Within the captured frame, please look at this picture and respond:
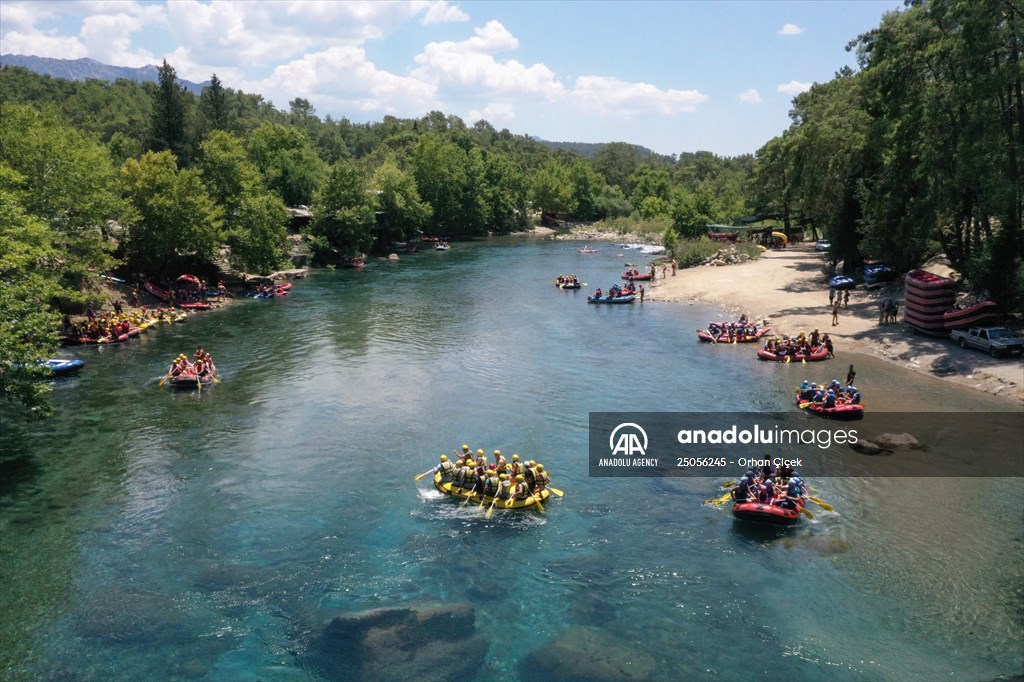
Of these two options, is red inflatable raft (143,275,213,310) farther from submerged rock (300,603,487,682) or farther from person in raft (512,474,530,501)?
submerged rock (300,603,487,682)

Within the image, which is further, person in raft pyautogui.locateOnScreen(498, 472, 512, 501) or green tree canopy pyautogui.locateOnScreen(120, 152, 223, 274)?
green tree canopy pyautogui.locateOnScreen(120, 152, 223, 274)

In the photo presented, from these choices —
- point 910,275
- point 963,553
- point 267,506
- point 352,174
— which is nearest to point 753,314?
point 910,275

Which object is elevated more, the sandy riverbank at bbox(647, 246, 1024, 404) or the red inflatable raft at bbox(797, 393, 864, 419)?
the sandy riverbank at bbox(647, 246, 1024, 404)

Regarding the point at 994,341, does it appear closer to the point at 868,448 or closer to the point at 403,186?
the point at 868,448

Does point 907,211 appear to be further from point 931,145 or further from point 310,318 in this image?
point 310,318

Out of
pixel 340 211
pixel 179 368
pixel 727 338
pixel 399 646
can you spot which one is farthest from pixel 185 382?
pixel 340 211

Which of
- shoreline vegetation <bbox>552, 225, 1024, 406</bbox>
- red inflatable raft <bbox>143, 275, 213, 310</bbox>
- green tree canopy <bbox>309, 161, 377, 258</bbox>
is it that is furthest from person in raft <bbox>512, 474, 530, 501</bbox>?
green tree canopy <bbox>309, 161, 377, 258</bbox>
